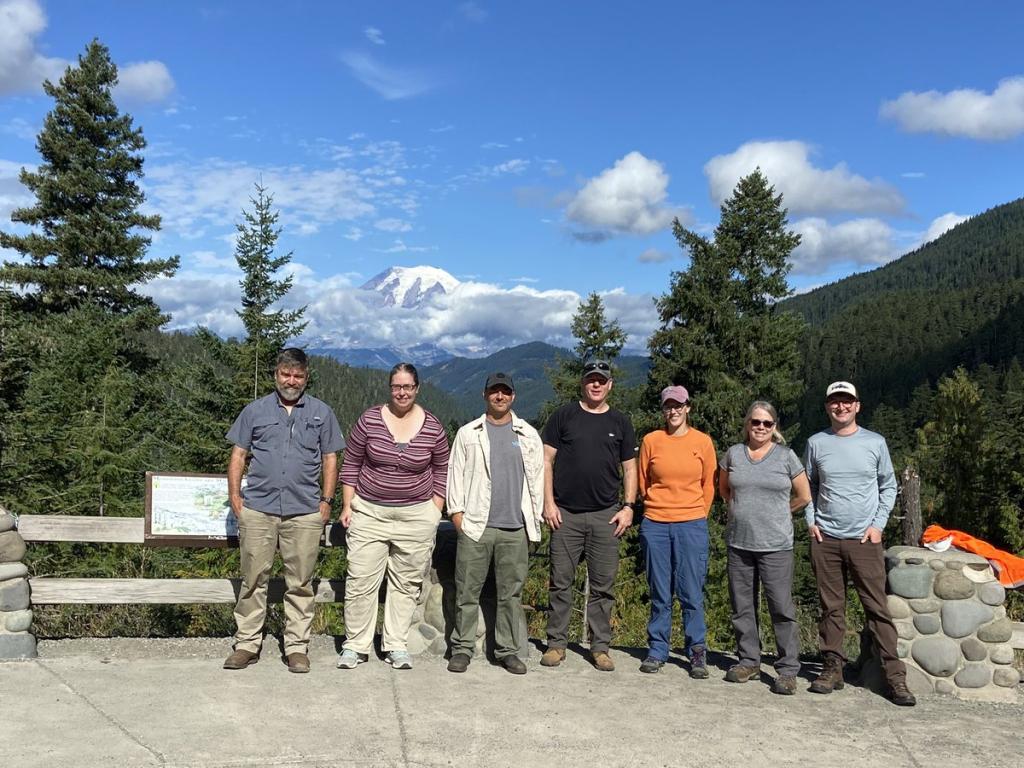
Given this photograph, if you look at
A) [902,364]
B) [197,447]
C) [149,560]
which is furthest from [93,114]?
[902,364]

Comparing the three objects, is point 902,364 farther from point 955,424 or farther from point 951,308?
point 955,424

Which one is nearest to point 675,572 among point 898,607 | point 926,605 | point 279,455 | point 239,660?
point 898,607

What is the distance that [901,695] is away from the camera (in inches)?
199

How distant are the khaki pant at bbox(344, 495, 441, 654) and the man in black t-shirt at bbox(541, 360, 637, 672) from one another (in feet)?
2.79

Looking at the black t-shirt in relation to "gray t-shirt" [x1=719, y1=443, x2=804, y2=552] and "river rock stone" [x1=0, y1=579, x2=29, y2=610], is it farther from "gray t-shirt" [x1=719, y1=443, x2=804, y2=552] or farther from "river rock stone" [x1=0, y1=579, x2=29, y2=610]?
"river rock stone" [x1=0, y1=579, x2=29, y2=610]

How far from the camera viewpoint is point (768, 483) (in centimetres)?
527

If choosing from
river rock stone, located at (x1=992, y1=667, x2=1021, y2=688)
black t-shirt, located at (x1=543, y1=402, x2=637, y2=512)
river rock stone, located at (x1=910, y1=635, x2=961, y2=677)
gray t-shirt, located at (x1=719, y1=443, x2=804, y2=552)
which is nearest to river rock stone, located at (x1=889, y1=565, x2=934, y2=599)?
river rock stone, located at (x1=910, y1=635, x2=961, y2=677)

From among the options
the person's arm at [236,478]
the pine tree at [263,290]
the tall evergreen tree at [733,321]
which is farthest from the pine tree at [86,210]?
the person's arm at [236,478]

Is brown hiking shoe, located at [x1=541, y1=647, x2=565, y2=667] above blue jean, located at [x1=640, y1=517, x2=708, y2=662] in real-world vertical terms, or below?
below

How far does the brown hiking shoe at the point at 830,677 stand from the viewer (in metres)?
5.21

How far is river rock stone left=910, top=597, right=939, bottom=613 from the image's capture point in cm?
530

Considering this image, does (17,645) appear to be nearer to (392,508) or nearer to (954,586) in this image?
(392,508)

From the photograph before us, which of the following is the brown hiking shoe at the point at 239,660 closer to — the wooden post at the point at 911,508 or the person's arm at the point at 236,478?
the person's arm at the point at 236,478

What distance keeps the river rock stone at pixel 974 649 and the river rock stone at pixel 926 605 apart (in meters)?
0.29
